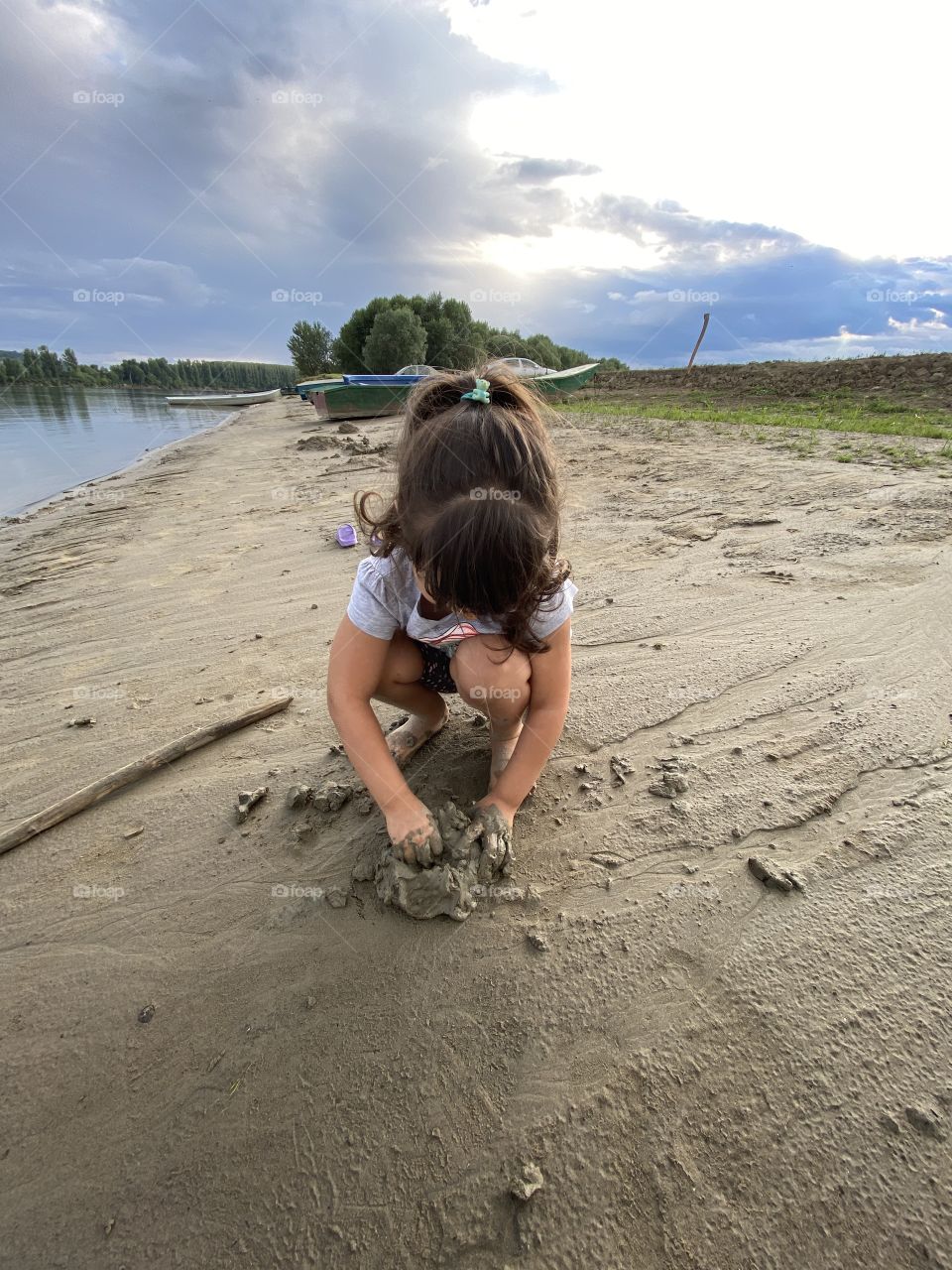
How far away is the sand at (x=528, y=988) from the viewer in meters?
0.96

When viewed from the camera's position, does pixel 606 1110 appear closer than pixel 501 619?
Yes

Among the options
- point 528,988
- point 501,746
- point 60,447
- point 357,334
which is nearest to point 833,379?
point 501,746

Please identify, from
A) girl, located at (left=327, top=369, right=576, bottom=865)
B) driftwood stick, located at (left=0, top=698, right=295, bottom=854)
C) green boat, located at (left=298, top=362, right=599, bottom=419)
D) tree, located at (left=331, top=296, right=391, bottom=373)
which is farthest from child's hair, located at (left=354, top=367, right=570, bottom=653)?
tree, located at (left=331, top=296, right=391, bottom=373)

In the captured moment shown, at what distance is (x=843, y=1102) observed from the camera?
1.02m

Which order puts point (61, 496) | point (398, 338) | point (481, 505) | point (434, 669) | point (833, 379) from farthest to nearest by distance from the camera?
point (398, 338) → point (833, 379) → point (61, 496) → point (434, 669) → point (481, 505)

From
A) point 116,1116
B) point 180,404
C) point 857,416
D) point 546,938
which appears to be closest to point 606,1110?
point 546,938

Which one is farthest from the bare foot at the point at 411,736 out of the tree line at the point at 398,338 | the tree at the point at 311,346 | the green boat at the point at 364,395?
the tree at the point at 311,346

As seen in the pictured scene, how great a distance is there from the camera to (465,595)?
120 centimetres

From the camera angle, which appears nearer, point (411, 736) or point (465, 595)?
point (465, 595)

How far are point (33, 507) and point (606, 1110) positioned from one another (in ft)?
34.3

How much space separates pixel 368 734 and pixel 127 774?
1.09 metres

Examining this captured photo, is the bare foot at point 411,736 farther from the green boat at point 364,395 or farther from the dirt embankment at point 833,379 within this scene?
the green boat at point 364,395

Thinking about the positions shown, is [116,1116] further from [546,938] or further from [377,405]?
[377,405]

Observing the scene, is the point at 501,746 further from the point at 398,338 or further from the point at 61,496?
the point at 398,338
